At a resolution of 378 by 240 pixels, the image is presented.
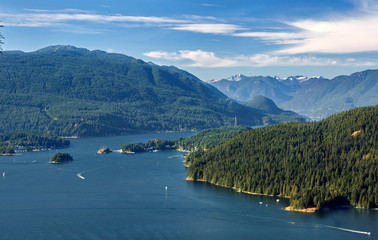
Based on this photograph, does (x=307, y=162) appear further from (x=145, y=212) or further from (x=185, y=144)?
(x=185, y=144)

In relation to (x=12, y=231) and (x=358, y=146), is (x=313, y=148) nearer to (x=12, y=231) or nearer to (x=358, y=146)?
(x=358, y=146)

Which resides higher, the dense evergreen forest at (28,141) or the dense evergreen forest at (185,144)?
the dense evergreen forest at (185,144)

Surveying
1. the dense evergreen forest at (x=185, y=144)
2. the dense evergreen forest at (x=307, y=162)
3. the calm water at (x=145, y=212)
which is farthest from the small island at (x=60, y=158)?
the dense evergreen forest at (x=307, y=162)

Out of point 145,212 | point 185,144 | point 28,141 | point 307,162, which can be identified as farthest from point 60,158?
point 307,162

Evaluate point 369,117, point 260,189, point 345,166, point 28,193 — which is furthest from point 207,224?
point 369,117

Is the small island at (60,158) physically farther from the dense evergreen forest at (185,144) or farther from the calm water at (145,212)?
the dense evergreen forest at (185,144)

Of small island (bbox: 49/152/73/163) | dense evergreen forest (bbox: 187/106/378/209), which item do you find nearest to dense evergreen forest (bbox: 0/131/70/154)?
small island (bbox: 49/152/73/163)
